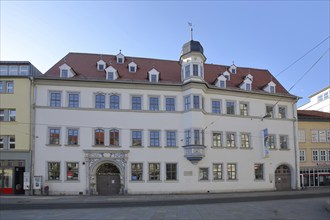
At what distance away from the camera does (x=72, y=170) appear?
39406mm

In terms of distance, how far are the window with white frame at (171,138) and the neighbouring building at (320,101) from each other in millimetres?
35615

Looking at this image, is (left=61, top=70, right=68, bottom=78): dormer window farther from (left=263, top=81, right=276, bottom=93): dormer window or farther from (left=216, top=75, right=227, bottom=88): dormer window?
(left=263, top=81, right=276, bottom=93): dormer window

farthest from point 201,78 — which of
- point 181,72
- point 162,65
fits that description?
point 162,65

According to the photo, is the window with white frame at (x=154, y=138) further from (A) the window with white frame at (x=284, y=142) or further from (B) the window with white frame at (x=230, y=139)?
(A) the window with white frame at (x=284, y=142)

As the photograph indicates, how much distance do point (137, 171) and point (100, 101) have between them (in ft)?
28.9

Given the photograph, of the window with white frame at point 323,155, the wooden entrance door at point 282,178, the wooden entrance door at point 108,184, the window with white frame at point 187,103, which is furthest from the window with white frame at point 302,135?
the wooden entrance door at point 108,184

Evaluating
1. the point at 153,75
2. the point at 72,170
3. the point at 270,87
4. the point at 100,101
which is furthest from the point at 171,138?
the point at 270,87

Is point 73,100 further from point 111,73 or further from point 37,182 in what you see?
point 37,182

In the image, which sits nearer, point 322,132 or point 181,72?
point 181,72

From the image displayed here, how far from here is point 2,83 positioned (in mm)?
40031

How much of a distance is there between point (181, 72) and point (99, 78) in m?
9.92

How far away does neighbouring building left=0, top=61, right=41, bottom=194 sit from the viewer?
38.7m

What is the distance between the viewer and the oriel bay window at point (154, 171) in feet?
135

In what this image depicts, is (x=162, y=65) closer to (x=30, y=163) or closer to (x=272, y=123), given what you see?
(x=272, y=123)
